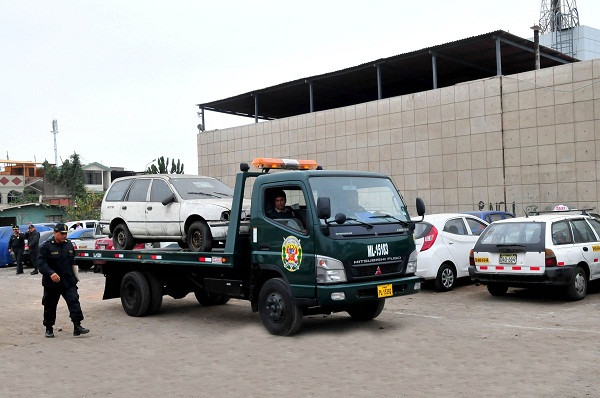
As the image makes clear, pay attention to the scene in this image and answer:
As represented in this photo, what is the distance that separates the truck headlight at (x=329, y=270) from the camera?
888 cm

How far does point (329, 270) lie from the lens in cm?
888

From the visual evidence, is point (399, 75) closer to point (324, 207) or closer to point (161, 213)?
point (161, 213)

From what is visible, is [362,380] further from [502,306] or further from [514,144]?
[514,144]

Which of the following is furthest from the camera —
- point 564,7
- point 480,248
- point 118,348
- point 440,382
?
point 564,7

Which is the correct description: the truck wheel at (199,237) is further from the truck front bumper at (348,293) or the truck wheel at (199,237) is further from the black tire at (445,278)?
the black tire at (445,278)

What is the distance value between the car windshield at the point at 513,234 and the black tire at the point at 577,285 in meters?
0.90

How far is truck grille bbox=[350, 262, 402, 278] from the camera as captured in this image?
903cm

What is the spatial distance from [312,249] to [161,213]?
3658 mm

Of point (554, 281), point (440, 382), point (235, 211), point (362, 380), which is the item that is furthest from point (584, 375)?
point (235, 211)

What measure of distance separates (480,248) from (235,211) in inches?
190

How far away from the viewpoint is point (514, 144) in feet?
75.7

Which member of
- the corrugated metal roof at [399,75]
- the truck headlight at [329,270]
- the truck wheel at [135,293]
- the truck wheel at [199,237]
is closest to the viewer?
the truck headlight at [329,270]

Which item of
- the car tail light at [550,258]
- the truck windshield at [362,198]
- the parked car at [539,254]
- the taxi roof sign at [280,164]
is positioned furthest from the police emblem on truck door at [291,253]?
the car tail light at [550,258]

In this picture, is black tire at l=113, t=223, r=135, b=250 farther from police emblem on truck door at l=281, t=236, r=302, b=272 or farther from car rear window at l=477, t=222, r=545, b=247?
car rear window at l=477, t=222, r=545, b=247
